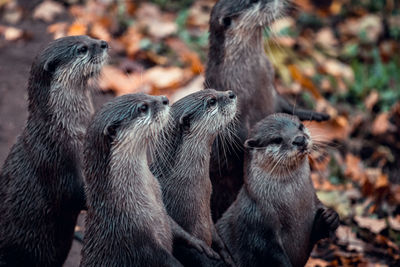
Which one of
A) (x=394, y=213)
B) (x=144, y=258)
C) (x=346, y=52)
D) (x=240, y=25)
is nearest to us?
(x=144, y=258)

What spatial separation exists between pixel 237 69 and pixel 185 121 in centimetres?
91

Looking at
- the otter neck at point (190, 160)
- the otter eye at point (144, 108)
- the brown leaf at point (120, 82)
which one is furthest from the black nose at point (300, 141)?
the brown leaf at point (120, 82)

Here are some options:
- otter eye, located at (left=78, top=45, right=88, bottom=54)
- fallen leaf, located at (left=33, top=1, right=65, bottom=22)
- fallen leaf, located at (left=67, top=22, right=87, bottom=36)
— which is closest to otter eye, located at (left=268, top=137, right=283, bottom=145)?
otter eye, located at (left=78, top=45, right=88, bottom=54)

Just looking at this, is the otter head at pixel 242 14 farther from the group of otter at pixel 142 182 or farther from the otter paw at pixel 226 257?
the otter paw at pixel 226 257

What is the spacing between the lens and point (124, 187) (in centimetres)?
285

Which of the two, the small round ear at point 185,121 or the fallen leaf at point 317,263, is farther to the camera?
the fallen leaf at point 317,263

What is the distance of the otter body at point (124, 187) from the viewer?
281 centimetres

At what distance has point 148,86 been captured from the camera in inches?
221

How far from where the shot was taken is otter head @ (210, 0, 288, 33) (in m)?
3.86

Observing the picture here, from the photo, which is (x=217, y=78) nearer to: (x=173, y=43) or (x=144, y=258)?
(x=144, y=258)

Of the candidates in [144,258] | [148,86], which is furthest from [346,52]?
[144,258]

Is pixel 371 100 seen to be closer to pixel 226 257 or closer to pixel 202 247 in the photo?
pixel 226 257

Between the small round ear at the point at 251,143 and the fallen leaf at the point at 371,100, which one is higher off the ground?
the fallen leaf at the point at 371,100

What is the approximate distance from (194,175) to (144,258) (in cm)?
50
